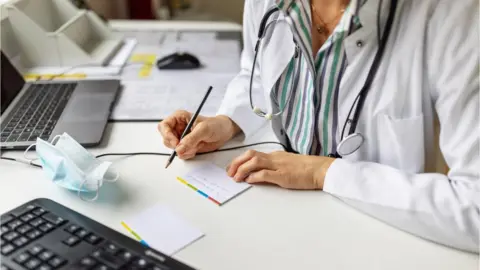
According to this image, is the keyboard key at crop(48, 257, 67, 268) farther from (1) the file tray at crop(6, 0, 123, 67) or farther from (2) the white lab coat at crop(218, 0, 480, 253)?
(1) the file tray at crop(6, 0, 123, 67)

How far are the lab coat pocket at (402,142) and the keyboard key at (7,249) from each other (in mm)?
667

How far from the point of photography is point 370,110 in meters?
0.97

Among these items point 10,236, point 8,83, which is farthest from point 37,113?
point 10,236

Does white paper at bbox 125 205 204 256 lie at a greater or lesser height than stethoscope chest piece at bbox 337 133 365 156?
lesser

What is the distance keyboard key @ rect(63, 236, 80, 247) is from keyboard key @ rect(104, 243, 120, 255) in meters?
0.04

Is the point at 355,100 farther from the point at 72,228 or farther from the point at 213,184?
the point at 72,228

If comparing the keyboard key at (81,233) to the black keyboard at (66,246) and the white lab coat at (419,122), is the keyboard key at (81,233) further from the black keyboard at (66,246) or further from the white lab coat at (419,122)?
the white lab coat at (419,122)

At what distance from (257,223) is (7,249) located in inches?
14.8

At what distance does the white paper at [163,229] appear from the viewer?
0.76m

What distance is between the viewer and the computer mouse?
1542 mm

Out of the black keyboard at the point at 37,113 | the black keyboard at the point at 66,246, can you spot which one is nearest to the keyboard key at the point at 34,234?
the black keyboard at the point at 66,246

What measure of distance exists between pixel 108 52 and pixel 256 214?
1012 mm

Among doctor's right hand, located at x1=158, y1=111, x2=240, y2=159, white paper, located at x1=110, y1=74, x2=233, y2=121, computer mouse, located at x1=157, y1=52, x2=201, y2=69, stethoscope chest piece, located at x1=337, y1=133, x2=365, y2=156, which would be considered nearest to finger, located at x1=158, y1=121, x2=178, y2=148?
doctor's right hand, located at x1=158, y1=111, x2=240, y2=159

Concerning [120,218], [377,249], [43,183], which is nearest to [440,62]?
[377,249]
